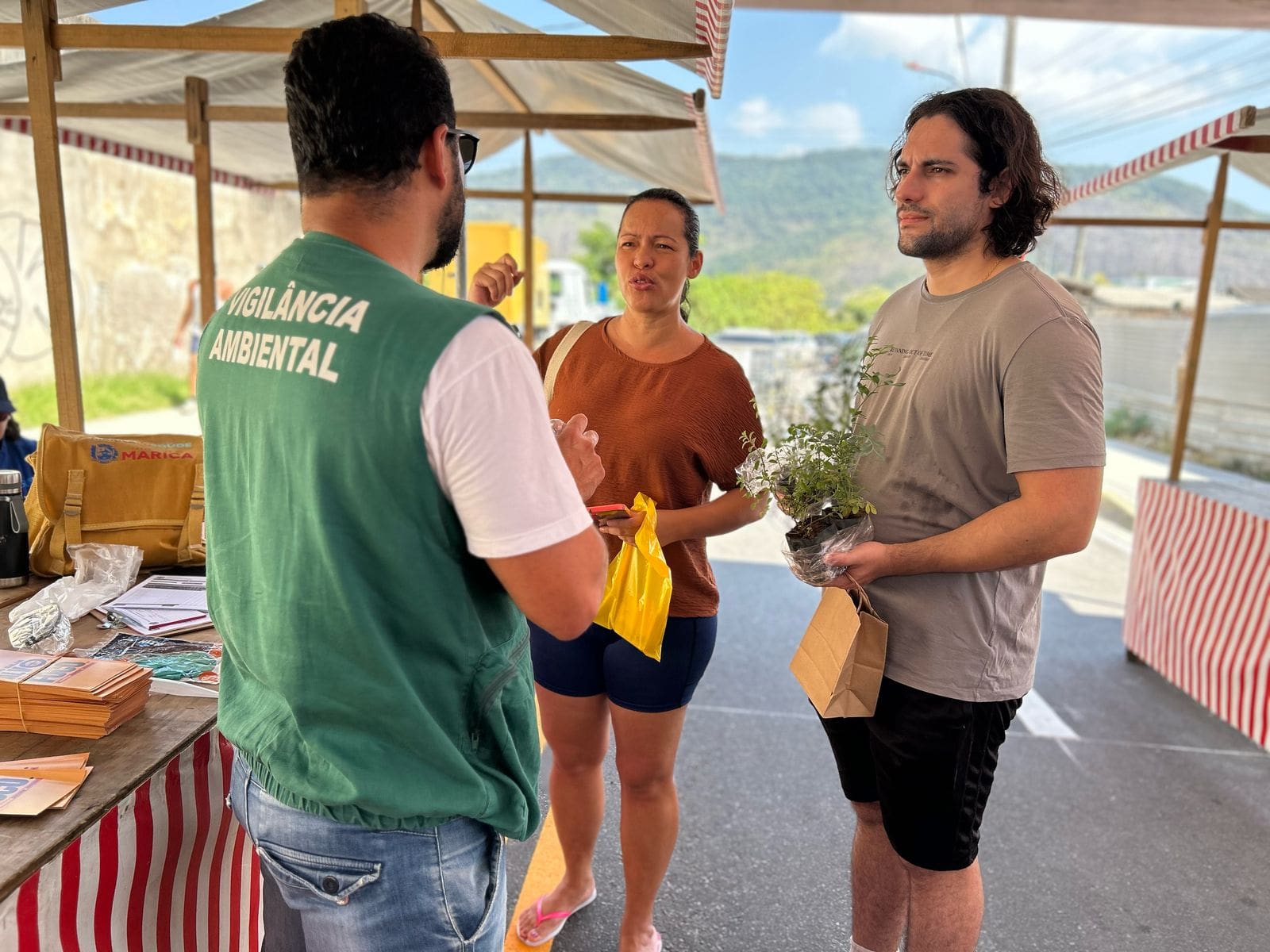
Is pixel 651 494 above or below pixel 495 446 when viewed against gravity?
below

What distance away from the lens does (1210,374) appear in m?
14.1

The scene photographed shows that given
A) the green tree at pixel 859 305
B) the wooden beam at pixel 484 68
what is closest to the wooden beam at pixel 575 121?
the wooden beam at pixel 484 68

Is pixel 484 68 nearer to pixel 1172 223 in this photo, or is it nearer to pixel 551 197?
pixel 551 197

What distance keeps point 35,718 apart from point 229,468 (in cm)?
79

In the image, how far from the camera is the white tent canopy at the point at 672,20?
251 cm

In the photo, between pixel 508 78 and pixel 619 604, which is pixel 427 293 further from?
pixel 508 78

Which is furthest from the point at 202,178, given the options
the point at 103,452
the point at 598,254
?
the point at 598,254

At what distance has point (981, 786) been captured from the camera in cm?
183

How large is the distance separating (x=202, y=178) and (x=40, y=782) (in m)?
3.89

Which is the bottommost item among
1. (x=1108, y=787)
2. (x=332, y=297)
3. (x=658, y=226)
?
(x=1108, y=787)

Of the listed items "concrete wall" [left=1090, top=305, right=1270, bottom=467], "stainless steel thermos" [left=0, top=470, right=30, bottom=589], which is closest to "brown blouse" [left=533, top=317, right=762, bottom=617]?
"stainless steel thermos" [left=0, top=470, right=30, bottom=589]

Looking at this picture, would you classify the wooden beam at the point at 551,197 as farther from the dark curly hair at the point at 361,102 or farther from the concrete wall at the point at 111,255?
the concrete wall at the point at 111,255

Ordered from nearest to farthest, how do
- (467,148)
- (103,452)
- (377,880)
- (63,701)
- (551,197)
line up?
1. (377,880)
2. (467,148)
3. (63,701)
4. (103,452)
5. (551,197)

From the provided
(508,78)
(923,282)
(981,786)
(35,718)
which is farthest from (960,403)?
(508,78)
